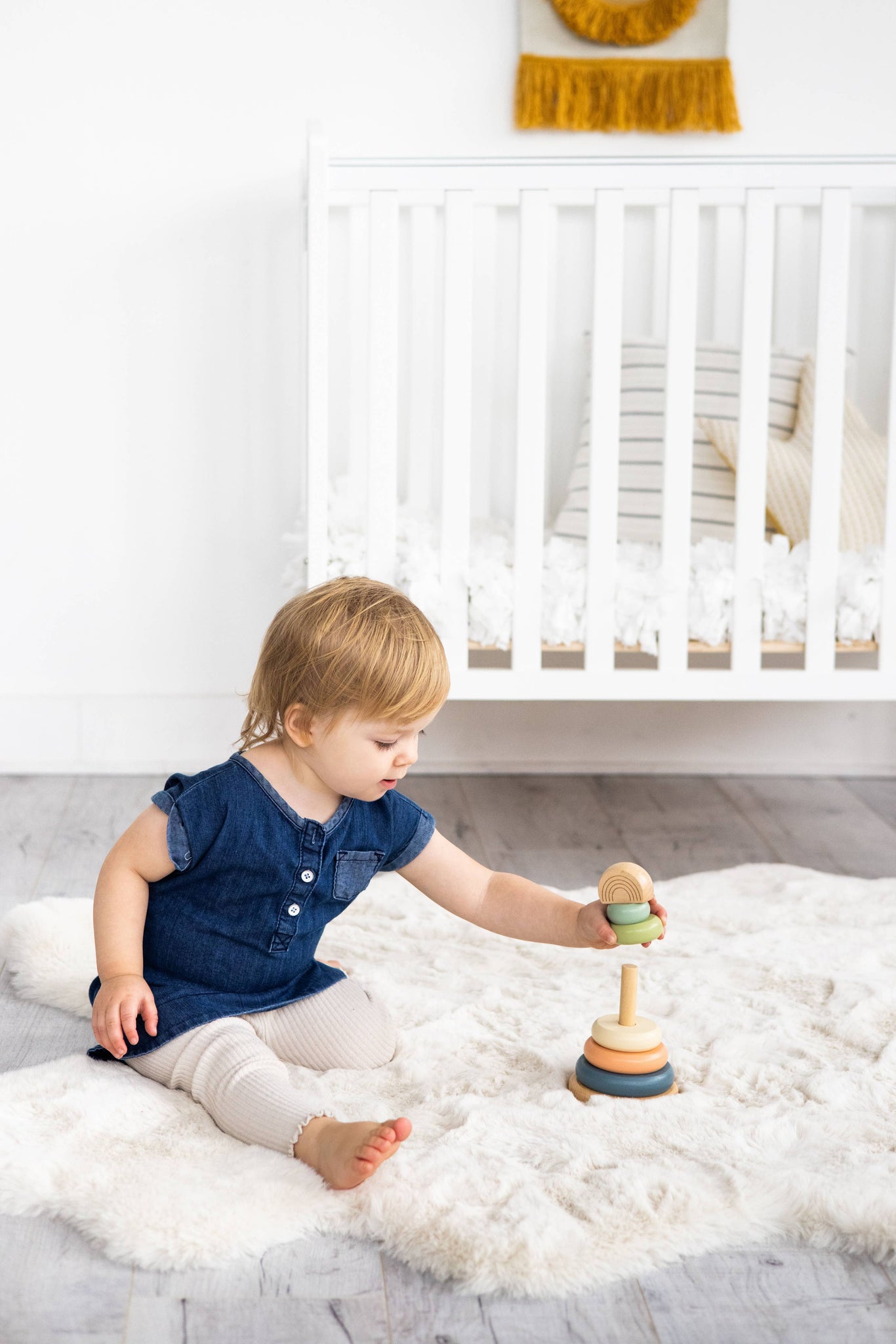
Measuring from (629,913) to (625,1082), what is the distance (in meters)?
0.14

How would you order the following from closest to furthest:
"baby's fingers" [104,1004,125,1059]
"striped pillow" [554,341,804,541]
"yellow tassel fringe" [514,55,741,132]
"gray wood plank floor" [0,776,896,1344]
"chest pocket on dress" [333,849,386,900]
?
1. "gray wood plank floor" [0,776,896,1344]
2. "baby's fingers" [104,1004,125,1059]
3. "chest pocket on dress" [333,849,386,900]
4. "striped pillow" [554,341,804,541]
5. "yellow tassel fringe" [514,55,741,132]

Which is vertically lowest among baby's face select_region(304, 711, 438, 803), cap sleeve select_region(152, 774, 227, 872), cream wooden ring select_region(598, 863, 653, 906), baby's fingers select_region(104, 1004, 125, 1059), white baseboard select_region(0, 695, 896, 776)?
white baseboard select_region(0, 695, 896, 776)

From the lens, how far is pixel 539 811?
2049 millimetres

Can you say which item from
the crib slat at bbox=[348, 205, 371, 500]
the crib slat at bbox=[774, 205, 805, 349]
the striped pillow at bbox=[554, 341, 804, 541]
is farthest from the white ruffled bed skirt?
the crib slat at bbox=[774, 205, 805, 349]

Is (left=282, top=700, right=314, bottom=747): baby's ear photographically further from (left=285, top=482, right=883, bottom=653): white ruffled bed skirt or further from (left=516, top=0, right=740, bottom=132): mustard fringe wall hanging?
(left=516, top=0, right=740, bottom=132): mustard fringe wall hanging

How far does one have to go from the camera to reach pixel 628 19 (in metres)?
2.17

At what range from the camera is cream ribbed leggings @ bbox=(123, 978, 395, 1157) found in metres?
0.95

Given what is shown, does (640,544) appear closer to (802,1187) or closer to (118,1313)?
(802,1187)

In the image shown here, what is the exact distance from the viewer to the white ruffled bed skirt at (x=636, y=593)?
66.3 inches

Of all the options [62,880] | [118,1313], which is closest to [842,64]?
[62,880]

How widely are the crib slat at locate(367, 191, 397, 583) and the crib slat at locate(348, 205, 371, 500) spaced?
45 cm

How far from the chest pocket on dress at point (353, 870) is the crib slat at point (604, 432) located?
676 mm

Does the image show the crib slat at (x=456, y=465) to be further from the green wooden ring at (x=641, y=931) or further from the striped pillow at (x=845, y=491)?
the green wooden ring at (x=641, y=931)

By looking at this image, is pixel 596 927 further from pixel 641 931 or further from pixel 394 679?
pixel 394 679
